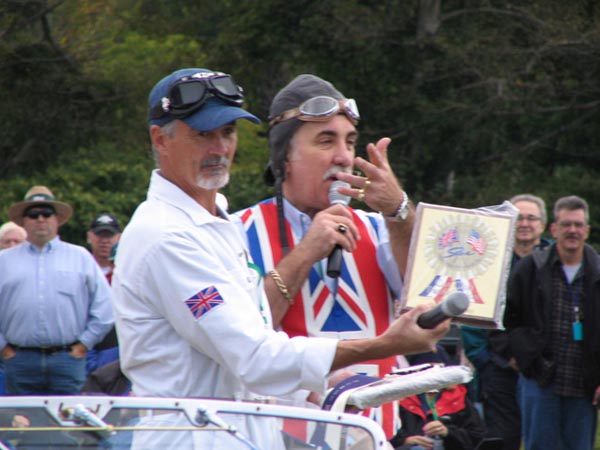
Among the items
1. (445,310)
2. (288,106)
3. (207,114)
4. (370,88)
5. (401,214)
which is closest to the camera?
(445,310)

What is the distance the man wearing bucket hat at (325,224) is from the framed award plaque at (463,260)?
0.61 ft

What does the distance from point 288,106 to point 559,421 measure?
467 cm

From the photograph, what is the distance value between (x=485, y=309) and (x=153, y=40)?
19733 millimetres

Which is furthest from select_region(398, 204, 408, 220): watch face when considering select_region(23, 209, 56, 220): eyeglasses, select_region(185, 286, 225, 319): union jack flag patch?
select_region(23, 209, 56, 220): eyeglasses

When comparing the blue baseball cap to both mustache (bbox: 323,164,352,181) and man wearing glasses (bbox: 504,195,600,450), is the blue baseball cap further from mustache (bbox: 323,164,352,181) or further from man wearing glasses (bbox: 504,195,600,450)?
man wearing glasses (bbox: 504,195,600,450)

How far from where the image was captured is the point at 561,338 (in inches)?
303

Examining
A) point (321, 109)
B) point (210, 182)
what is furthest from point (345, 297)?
point (210, 182)

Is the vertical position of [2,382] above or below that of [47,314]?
below

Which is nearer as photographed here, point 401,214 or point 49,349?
point 401,214

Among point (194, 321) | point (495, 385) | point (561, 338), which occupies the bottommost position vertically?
point (495, 385)

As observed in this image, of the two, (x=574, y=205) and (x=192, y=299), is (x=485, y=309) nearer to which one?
(x=192, y=299)

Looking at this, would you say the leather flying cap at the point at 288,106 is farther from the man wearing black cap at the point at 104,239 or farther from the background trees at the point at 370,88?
the background trees at the point at 370,88

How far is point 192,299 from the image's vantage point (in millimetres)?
2863

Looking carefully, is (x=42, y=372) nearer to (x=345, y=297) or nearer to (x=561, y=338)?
(x=561, y=338)
